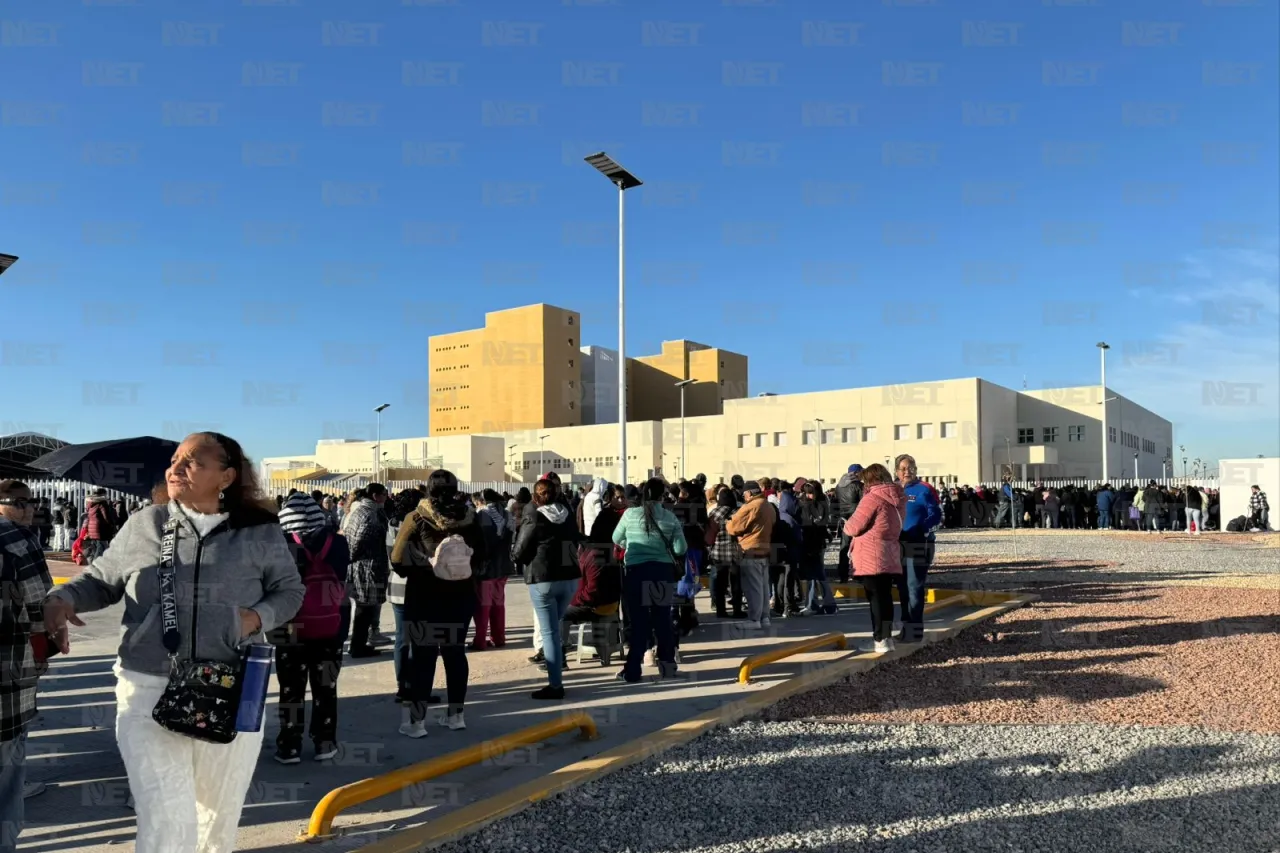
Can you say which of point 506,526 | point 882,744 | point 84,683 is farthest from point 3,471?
point 882,744

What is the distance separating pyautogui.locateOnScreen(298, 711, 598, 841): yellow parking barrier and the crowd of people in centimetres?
81

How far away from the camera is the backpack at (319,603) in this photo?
5.30 m

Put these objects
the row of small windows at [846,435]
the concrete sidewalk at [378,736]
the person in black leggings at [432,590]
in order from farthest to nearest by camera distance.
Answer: the row of small windows at [846,435] → the person in black leggings at [432,590] → the concrete sidewalk at [378,736]

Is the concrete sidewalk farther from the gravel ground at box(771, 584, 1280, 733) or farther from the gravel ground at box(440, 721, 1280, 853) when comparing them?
the gravel ground at box(771, 584, 1280, 733)

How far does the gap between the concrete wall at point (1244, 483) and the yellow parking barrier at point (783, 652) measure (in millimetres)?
26801

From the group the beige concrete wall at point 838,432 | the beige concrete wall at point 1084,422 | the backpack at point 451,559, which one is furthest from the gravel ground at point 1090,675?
the beige concrete wall at point 1084,422

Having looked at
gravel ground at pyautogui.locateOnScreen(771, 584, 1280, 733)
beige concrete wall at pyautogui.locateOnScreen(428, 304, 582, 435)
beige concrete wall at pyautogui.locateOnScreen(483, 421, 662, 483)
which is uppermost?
beige concrete wall at pyautogui.locateOnScreen(428, 304, 582, 435)

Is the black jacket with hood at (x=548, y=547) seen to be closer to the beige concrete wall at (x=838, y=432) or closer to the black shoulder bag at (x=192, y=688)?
the black shoulder bag at (x=192, y=688)

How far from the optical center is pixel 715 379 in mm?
98875

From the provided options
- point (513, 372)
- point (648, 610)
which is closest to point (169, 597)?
point (648, 610)

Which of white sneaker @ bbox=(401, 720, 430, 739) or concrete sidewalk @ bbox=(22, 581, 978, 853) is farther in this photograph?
white sneaker @ bbox=(401, 720, 430, 739)

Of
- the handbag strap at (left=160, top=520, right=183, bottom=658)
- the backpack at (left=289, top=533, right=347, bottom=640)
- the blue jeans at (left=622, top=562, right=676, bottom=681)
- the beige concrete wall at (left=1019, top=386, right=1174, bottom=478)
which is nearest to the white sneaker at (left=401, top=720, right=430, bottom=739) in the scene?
the backpack at (left=289, top=533, right=347, bottom=640)

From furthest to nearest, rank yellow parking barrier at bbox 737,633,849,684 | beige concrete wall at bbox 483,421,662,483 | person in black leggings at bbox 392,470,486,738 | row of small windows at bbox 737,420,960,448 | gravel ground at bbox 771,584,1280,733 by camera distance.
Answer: beige concrete wall at bbox 483,421,662,483 < row of small windows at bbox 737,420,960,448 < yellow parking barrier at bbox 737,633,849,684 < gravel ground at bbox 771,584,1280,733 < person in black leggings at bbox 392,470,486,738

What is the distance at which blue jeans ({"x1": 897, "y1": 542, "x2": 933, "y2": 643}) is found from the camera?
880 centimetres
